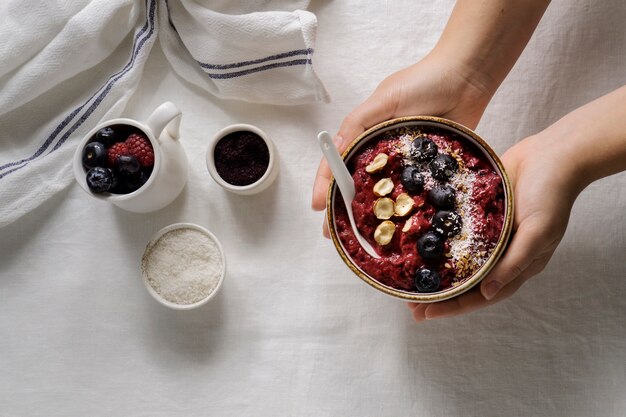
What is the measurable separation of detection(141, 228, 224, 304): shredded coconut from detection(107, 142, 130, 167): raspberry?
194mm

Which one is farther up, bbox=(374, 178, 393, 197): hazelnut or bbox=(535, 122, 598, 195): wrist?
bbox=(535, 122, 598, 195): wrist

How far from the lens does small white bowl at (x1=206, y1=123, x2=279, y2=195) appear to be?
128cm

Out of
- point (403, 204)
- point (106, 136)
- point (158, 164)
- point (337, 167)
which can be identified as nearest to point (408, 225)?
point (403, 204)

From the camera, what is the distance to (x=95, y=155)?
1.20 meters

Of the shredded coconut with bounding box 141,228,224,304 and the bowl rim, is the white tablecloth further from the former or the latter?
the bowl rim

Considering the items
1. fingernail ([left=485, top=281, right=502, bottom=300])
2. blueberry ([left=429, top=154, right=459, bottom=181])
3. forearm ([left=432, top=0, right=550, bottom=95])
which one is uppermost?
forearm ([left=432, top=0, right=550, bottom=95])

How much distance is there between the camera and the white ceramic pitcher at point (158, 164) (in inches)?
47.6

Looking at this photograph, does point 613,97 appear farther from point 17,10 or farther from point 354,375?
point 17,10

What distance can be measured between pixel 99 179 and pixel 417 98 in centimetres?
62

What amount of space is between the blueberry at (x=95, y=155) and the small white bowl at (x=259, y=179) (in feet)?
0.67

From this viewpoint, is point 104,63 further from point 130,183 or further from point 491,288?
point 491,288

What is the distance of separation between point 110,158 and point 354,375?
2.18 feet

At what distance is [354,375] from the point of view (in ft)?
4.34

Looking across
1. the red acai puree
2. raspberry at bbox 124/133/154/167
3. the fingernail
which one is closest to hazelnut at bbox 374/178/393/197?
the red acai puree
